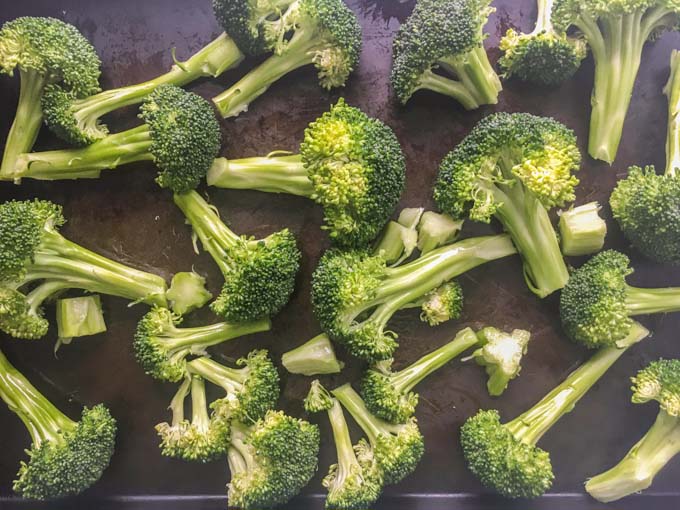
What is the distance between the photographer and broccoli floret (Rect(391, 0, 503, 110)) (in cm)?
185

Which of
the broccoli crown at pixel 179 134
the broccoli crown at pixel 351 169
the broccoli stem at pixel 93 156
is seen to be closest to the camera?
the broccoli crown at pixel 351 169

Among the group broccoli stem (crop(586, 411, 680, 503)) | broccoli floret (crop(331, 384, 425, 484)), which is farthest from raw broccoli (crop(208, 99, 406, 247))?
broccoli stem (crop(586, 411, 680, 503))

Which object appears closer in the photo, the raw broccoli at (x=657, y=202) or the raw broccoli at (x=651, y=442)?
the raw broccoli at (x=657, y=202)

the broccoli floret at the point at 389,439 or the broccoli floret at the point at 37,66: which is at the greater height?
the broccoli floret at the point at 37,66

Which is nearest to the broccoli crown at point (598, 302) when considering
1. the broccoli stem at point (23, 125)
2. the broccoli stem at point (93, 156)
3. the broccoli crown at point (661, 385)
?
the broccoli crown at point (661, 385)

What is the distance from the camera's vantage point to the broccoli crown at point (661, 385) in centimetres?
196

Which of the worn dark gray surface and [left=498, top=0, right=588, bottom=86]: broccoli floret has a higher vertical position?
[left=498, top=0, right=588, bottom=86]: broccoli floret

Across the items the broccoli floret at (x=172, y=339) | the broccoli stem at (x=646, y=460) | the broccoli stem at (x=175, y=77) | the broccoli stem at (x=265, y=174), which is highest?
the broccoli stem at (x=175, y=77)

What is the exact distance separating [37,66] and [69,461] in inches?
54.7

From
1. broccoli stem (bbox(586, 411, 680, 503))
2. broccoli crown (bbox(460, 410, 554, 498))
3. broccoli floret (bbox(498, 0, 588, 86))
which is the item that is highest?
broccoli floret (bbox(498, 0, 588, 86))

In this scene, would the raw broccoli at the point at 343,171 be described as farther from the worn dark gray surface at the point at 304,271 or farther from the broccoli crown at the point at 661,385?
the broccoli crown at the point at 661,385

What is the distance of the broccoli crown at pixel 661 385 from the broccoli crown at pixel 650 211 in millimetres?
394

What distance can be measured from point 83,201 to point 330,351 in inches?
43.6

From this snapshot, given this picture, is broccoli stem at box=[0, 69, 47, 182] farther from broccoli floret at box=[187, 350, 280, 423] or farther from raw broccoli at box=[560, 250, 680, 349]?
raw broccoli at box=[560, 250, 680, 349]
